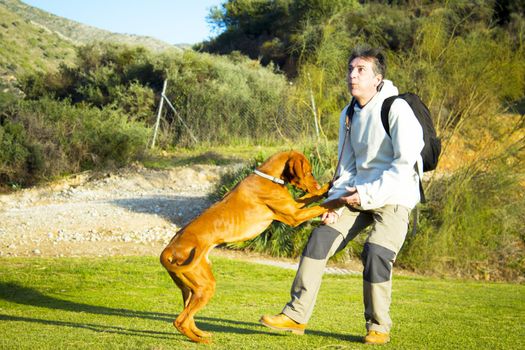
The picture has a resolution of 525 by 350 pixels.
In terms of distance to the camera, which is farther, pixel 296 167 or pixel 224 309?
pixel 224 309

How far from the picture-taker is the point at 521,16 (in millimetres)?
28906

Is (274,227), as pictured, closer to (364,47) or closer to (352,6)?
(364,47)

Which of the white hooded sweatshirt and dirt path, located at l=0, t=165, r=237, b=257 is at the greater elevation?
the white hooded sweatshirt

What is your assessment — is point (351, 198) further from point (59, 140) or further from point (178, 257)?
point (59, 140)

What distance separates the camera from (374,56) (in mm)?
5562

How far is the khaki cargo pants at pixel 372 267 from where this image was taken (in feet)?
17.9

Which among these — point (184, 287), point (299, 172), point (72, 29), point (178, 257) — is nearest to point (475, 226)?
point (299, 172)

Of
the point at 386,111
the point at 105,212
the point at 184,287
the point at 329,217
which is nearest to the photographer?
the point at 184,287

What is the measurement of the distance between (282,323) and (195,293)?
0.85 m

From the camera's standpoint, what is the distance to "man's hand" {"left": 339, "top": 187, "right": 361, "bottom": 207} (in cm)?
534

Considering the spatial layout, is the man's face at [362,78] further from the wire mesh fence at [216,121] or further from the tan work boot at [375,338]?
A: the wire mesh fence at [216,121]

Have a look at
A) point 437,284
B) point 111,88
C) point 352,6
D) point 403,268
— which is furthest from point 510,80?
point 352,6

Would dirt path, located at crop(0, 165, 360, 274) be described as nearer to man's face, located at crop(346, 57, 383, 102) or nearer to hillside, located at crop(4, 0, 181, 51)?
man's face, located at crop(346, 57, 383, 102)

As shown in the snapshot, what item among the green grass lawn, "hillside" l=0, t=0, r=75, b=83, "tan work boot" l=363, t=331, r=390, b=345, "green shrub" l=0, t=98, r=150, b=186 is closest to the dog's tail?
the green grass lawn
